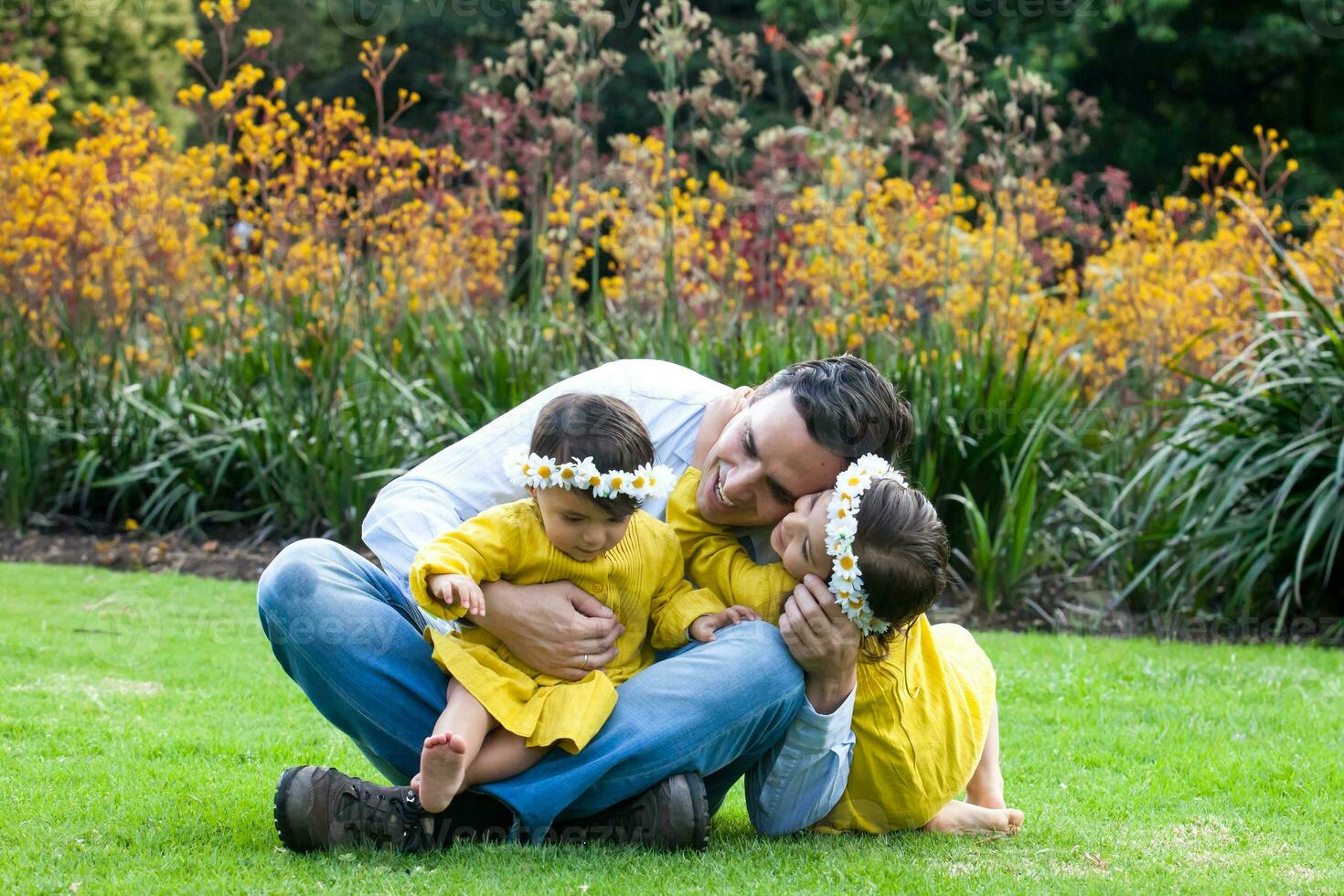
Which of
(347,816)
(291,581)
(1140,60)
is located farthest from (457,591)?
(1140,60)

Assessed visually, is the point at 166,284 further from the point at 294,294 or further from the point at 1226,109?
the point at 1226,109

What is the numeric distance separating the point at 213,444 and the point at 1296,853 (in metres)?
5.04

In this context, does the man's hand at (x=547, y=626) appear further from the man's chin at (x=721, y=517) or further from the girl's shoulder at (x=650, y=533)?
the man's chin at (x=721, y=517)

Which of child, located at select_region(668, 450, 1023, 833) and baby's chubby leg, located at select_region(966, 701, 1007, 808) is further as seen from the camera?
baby's chubby leg, located at select_region(966, 701, 1007, 808)

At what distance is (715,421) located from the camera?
9.21 feet

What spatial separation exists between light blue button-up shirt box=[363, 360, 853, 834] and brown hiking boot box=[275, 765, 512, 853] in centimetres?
40

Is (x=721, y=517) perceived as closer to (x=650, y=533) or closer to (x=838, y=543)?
(x=650, y=533)

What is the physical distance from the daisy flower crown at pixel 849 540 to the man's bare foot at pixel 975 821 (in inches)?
20.9

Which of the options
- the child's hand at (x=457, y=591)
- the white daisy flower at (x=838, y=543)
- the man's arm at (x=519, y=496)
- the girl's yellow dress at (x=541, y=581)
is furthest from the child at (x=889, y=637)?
the child's hand at (x=457, y=591)

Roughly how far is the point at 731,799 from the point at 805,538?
896 mm

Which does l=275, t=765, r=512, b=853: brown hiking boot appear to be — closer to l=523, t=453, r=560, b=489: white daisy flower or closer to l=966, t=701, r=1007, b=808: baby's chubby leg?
l=523, t=453, r=560, b=489: white daisy flower

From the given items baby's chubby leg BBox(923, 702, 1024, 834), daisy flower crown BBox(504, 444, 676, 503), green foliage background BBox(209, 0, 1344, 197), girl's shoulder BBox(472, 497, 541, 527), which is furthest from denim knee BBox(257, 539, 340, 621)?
green foliage background BBox(209, 0, 1344, 197)

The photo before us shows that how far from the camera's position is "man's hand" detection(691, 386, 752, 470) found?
2.79m

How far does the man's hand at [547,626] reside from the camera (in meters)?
2.43
